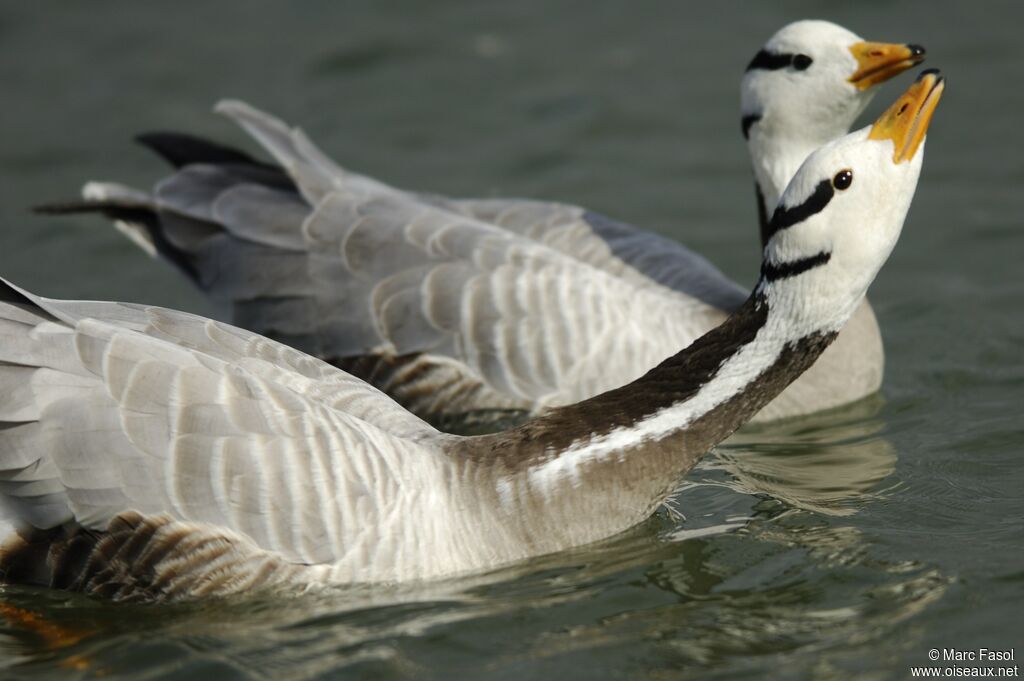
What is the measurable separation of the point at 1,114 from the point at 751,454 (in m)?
8.83

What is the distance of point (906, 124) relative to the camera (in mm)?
5992

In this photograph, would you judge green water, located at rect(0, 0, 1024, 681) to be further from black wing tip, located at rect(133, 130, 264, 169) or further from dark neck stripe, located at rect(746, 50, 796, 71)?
dark neck stripe, located at rect(746, 50, 796, 71)

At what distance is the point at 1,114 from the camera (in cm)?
1382

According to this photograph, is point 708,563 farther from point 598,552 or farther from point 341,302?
point 341,302

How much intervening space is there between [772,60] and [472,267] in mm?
2244

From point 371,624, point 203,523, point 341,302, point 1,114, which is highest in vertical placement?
point 1,114

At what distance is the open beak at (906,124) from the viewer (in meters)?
5.97

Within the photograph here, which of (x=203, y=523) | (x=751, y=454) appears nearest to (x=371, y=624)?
(x=203, y=523)

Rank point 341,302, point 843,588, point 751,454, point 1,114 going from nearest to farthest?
point 843,588 < point 751,454 < point 341,302 < point 1,114

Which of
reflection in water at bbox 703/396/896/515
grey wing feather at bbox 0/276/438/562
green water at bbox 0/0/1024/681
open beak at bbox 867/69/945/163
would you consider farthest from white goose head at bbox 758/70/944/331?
grey wing feather at bbox 0/276/438/562

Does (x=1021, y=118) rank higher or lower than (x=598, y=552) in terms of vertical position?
higher

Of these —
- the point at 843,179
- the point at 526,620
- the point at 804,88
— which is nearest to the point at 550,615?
the point at 526,620

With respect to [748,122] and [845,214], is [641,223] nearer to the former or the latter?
[748,122]

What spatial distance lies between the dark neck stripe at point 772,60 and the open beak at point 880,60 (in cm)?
40
